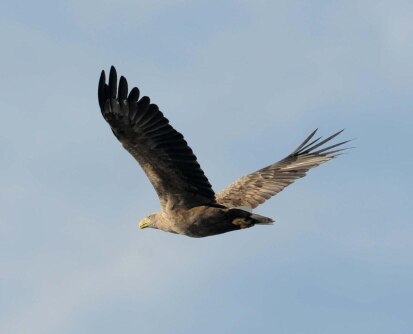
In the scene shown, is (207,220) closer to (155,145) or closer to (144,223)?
(155,145)

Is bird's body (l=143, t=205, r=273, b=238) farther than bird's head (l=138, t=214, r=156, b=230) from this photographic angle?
No

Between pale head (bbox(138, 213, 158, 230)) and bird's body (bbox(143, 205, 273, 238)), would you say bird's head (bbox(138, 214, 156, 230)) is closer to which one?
pale head (bbox(138, 213, 158, 230))

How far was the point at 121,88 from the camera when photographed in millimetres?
22219

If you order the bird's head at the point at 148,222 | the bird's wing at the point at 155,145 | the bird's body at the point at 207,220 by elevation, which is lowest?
the bird's body at the point at 207,220

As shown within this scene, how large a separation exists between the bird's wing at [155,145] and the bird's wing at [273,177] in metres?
1.64

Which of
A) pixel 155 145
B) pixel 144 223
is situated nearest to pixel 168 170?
pixel 155 145

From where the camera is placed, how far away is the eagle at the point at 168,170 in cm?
2228

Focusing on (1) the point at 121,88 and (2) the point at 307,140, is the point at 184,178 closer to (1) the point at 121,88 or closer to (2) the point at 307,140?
(1) the point at 121,88

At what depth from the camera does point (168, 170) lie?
23.0m

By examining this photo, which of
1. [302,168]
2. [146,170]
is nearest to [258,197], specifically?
[302,168]

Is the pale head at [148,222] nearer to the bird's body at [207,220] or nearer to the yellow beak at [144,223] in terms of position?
the yellow beak at [144,223]

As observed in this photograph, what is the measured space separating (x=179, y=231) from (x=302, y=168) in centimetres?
371

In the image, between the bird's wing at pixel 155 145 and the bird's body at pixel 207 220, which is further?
the bird's body at pixel 207 220

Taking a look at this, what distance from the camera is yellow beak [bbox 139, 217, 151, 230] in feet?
80.9
